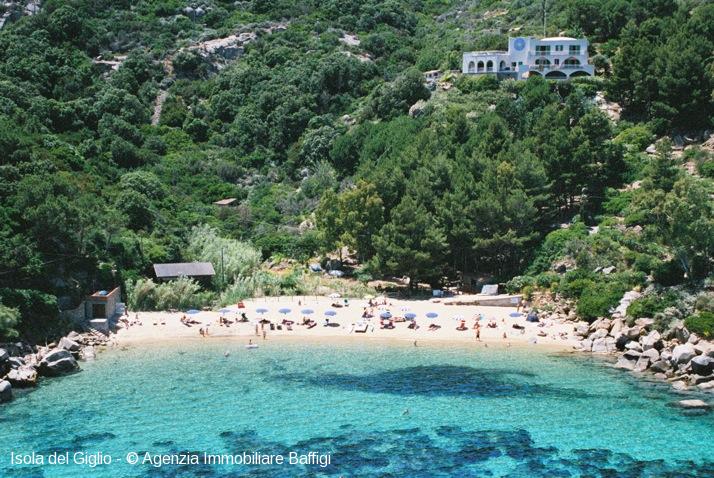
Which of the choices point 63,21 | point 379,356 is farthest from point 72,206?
point 63,21

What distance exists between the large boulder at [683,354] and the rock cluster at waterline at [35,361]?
1244 inches

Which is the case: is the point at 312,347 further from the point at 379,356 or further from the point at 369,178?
the point at 369,178

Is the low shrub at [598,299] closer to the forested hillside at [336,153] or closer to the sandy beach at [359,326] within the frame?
the forested hillside at [336,153]

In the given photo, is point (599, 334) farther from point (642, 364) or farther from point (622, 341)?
point (642, 364)

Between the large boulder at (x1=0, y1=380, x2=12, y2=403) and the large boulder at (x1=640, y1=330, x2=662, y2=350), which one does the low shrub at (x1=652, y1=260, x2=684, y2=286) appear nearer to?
the large boulder at (x1=640, y1=330, x2=662, y2=350)

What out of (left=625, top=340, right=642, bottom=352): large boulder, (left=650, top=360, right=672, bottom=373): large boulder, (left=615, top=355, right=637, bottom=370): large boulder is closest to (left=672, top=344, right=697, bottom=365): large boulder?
(left=650, top=360, right=672, bottom=373): large boulder

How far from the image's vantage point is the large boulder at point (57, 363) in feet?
133

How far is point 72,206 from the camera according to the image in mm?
48312

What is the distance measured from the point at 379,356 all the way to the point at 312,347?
4.64 m

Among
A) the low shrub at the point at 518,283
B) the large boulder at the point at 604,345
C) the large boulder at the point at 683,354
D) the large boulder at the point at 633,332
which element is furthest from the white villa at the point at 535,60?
the large boulder at the point at 683,354

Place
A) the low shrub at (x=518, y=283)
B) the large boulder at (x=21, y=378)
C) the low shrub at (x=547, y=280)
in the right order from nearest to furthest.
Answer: the large boulder at (x=21, y=378) → the low shrub at (x=547, y=280) → the low shrub at (x=518, y=283)

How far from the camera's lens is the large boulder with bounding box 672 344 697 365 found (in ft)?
130

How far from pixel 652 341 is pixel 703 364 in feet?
13.2

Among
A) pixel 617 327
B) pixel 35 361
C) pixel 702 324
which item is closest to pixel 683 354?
pixel 702 324
